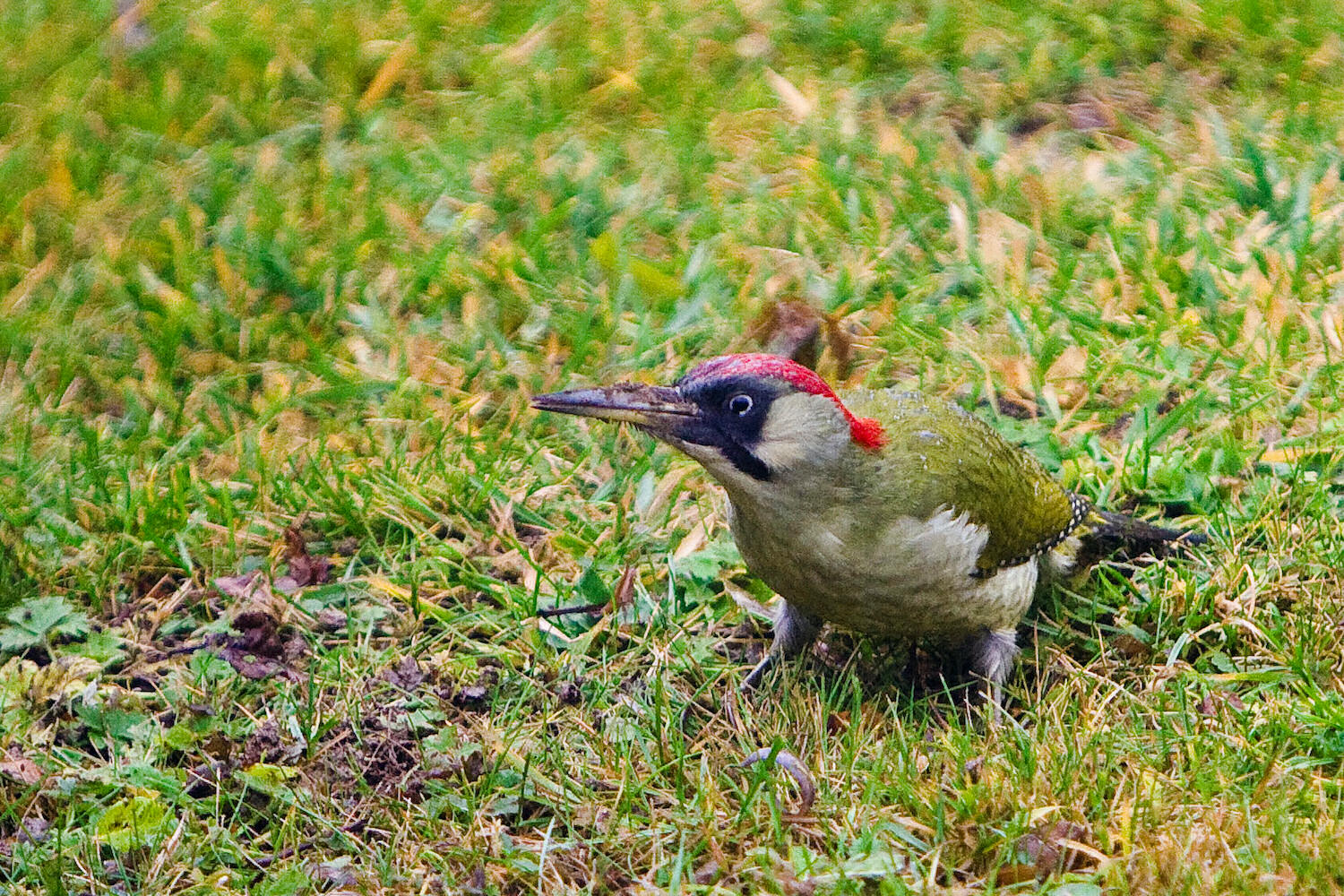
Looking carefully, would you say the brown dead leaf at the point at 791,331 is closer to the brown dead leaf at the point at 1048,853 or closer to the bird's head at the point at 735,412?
the bird's head at the point at 735,412

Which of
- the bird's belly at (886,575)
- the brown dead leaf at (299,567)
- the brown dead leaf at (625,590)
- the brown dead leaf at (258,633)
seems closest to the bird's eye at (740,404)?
the bird's belly at (886,575)

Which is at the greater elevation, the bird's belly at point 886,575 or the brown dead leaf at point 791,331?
the bird's belly at point 886,575

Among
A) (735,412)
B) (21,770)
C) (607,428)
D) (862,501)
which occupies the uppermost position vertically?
(735,412)

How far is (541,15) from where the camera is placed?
6645mm

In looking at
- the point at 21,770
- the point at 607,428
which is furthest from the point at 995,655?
the point at 21,770

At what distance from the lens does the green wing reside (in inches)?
143

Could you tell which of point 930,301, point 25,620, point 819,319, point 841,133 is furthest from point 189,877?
point 841,133

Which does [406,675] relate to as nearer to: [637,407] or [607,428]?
[637,407]

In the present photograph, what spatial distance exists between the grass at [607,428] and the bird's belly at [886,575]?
0.66 ft

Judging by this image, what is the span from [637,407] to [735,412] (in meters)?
0.21

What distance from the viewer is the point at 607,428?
15.6 feet

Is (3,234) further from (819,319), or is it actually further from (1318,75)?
(1318,75)

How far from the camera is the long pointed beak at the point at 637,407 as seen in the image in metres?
3.40

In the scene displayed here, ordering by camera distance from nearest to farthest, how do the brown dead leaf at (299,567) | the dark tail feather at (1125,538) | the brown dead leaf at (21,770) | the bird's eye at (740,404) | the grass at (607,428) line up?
the grass at (607,428) < the bird's eye at (740,404) < the brown dead leaf at (21,770) < the dark tail feather at (1125,538) < the brown dead leaf at (299,567)
